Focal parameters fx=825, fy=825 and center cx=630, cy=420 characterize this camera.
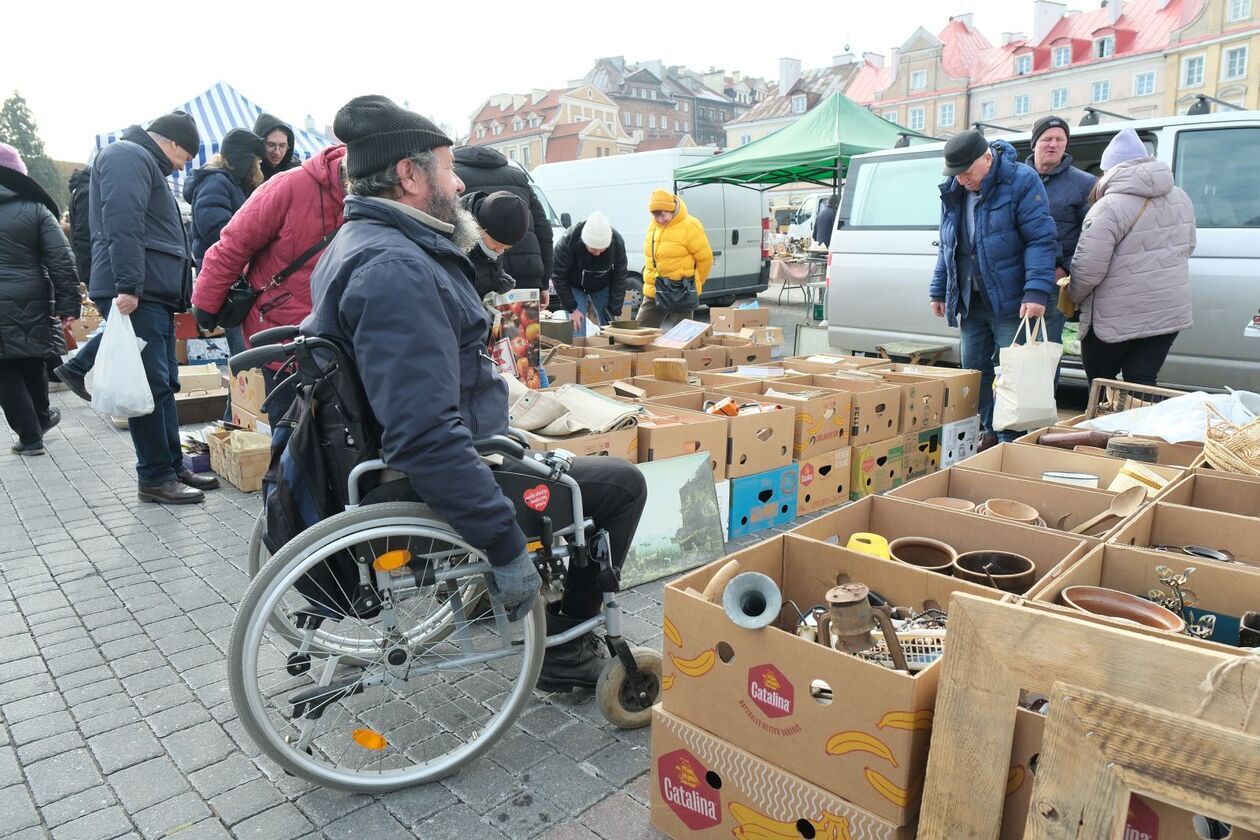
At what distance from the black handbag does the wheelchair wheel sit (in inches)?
71.4

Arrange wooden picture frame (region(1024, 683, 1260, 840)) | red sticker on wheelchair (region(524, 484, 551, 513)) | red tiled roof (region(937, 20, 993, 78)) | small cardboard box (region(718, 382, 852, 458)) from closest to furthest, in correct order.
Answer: wooden picture frame (region(1024, 683, 1260, 840)) < red sticker on wheelchair (region(524, 484, 551, 513)) < small cardboard box (region(718, 382, 852, 458)) < red tiled roof (region(937, 20, 993, 78))

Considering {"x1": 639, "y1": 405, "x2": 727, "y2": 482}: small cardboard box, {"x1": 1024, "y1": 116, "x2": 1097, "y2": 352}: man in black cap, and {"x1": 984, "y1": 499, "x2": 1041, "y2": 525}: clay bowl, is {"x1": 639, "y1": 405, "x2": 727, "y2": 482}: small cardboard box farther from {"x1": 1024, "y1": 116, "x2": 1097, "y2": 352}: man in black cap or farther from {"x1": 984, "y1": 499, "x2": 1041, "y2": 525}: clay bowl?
{"x1": 1024, "y1": 116, "x2": 1097, "y2": 352}: man in black cap

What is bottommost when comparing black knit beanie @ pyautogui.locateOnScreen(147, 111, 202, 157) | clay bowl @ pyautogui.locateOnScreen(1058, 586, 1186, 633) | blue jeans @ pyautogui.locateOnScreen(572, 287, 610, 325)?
clay bowl @ pyautogui.locateOnScreen(1058, 586, 1186, 633)

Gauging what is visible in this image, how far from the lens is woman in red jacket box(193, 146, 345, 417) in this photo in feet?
11.5

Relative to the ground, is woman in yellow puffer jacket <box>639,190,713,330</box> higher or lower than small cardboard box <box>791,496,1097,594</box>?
higher

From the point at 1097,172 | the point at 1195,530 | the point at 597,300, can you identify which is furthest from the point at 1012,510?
the point at 597,300

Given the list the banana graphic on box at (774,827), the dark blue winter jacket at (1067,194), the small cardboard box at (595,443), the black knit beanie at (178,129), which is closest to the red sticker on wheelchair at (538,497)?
the banana graphic on box at (774,827)

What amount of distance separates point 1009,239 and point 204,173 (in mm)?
4538

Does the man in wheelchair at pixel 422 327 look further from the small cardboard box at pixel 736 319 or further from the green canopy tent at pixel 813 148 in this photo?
the green canopy tent at pixel 813 148

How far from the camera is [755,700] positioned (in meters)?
1.75

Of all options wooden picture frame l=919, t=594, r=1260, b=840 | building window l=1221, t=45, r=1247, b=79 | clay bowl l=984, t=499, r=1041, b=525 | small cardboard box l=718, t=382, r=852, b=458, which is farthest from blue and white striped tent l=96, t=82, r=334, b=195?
building window l=1221, t=45, r=1247, b=79

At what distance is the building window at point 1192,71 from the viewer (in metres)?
39.0

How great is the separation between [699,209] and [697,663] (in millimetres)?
11204

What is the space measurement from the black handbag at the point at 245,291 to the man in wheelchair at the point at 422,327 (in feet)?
5.30
